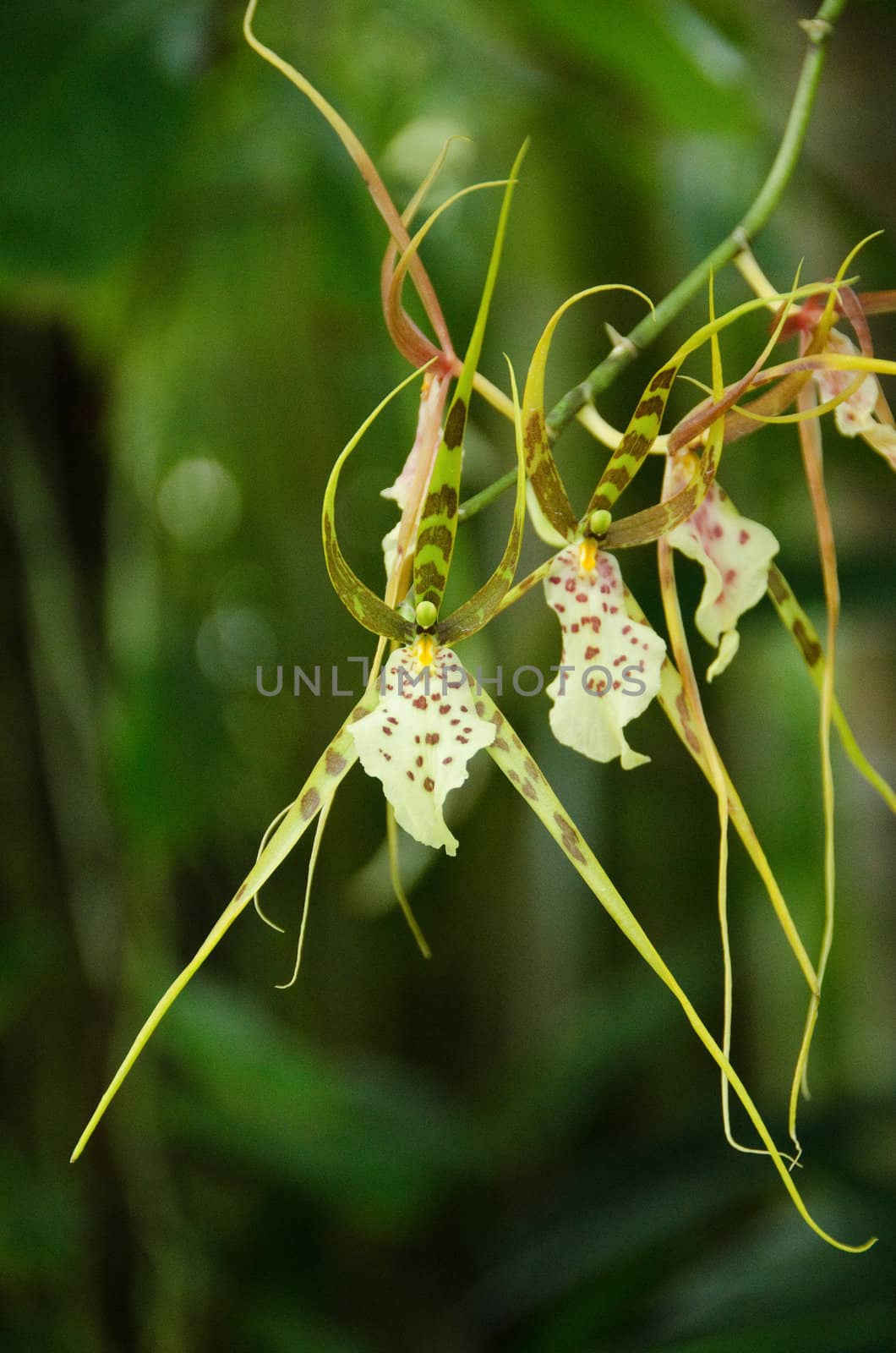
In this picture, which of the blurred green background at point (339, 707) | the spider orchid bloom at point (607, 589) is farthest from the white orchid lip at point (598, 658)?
the blurred green background at point (339, 707)

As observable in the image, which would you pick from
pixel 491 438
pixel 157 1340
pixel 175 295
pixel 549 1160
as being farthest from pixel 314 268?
pixel 549 1160

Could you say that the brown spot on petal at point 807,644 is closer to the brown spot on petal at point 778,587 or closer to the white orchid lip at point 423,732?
the brown spot on petal at point 778,587

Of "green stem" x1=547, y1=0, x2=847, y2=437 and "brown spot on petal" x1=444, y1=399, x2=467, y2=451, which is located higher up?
"green stem" x1=547, y1=0, x2=847, y2=437

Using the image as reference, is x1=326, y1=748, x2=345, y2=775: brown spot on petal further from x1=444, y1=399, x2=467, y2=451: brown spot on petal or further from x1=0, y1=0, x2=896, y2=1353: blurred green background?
x1=0, y1=0, x2=896, y2=1353: blurred green background

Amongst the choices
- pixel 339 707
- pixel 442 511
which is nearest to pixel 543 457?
pixel 442 511

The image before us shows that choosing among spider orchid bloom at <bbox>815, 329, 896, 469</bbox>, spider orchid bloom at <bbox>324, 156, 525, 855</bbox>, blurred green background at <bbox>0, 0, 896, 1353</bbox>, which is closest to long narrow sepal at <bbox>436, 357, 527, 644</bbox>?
spider orchid bloom at <bbox>324, 156, 525, 855</bbox>

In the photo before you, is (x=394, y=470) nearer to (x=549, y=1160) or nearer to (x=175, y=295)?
(x=175, y=295)
